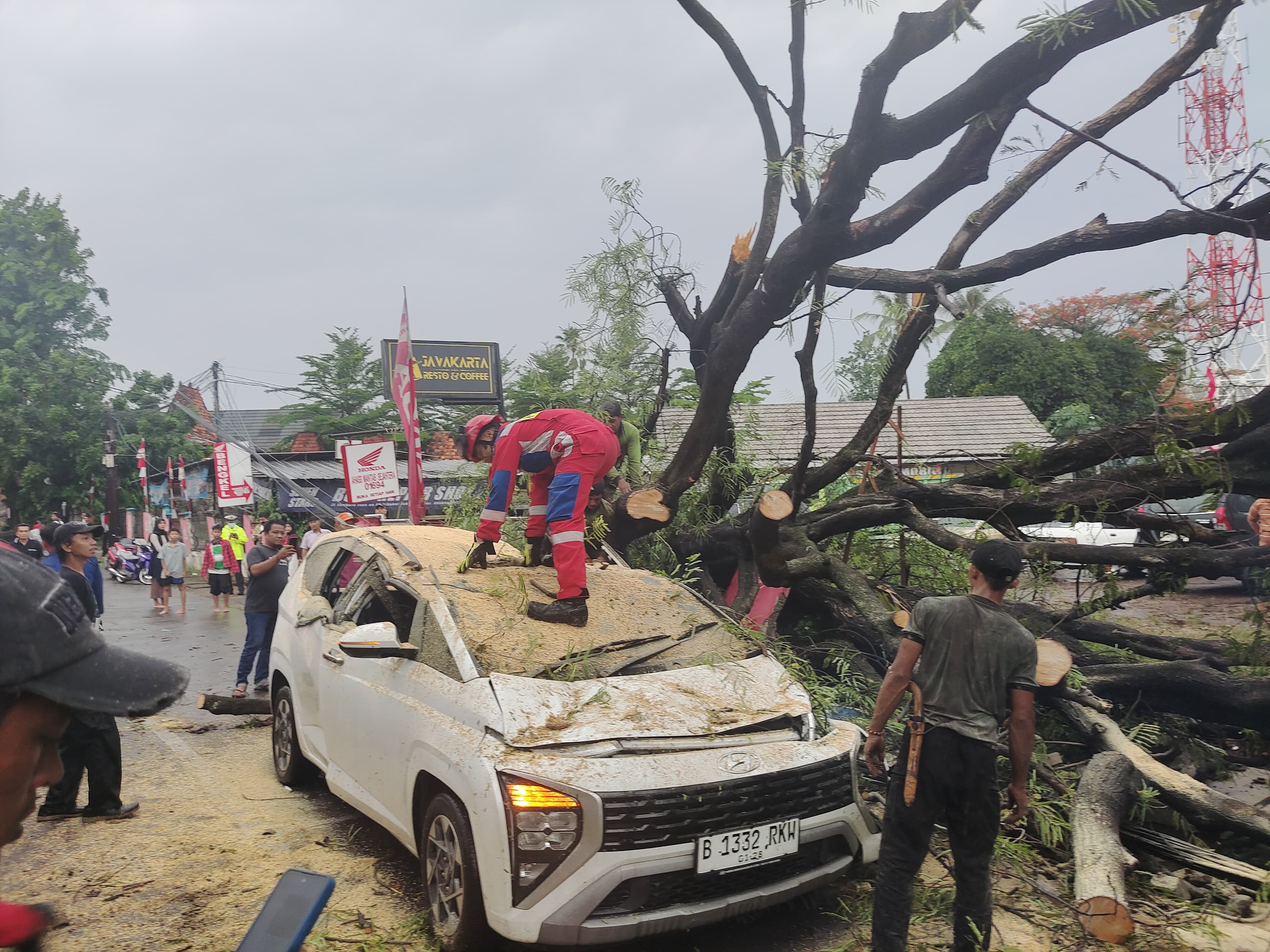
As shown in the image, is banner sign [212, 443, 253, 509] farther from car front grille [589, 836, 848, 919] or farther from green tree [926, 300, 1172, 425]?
green tree [926, 300, 1172, 425]

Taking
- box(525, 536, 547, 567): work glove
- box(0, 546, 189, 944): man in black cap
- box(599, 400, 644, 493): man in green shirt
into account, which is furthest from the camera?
box(599, 400, 644, 493): man in green shirt

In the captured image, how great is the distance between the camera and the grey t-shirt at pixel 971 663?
3.32 metres

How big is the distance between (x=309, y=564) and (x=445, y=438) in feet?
73.8

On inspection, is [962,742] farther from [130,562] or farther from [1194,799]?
[130,562]

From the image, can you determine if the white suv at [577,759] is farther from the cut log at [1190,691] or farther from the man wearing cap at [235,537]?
the man wearing cap at [235,537]

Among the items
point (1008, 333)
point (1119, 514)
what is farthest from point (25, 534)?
point (1008, 333)

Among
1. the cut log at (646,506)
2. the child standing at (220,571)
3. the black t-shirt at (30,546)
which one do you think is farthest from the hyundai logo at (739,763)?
the child standing at (220,571)

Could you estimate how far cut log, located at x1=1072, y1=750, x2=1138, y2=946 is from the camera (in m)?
3.47

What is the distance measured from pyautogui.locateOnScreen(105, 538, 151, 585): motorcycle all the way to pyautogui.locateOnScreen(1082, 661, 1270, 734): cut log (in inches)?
1073

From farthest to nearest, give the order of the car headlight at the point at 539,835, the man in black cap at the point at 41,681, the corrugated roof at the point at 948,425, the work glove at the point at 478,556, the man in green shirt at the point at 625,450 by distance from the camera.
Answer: the corrugated roof at the point at 948,425
the man in green shirt at the point at 625,450
the work glove at the point at 478,556
the car headlight at the point at 539,835
the man in black cap at the point at 41,681

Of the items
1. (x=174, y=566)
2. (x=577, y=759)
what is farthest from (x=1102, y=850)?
(x=174, y=566)

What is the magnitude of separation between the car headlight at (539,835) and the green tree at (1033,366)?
27236 mm

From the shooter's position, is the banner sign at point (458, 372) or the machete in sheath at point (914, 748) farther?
the banner sign at point (458, 372)

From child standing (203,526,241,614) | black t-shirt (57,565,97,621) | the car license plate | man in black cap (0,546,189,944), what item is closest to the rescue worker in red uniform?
the car license plate
